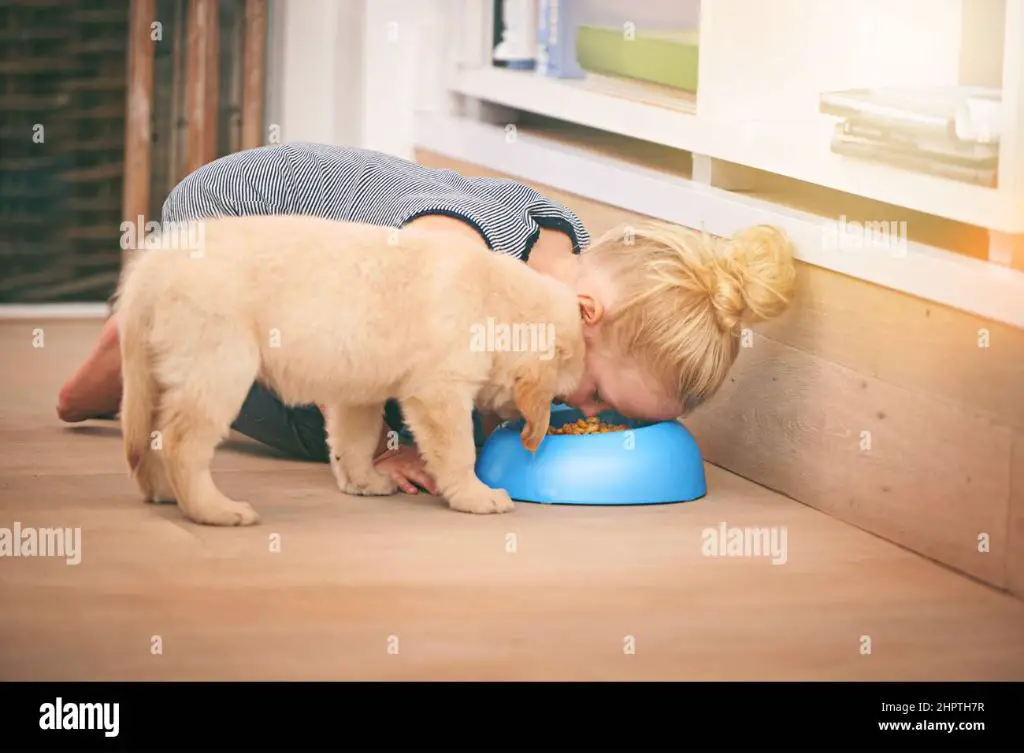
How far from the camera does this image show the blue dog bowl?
6.91ft

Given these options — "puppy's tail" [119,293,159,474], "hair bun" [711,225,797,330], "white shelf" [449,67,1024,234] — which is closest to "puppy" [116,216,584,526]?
"puppy's tail" [119,293,159,474]

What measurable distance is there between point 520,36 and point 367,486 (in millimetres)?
1458

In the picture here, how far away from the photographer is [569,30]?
3.18 m

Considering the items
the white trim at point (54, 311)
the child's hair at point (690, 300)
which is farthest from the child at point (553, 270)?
the white trim at point (54, 311)

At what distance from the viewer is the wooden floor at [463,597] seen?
1.49 metres

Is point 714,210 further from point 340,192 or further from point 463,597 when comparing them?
point 463,597

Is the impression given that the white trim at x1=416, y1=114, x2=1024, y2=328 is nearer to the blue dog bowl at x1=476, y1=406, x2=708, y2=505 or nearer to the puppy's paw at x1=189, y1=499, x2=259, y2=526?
the blue dog bowl at x1=476, y1=406, x2=708, y2=505

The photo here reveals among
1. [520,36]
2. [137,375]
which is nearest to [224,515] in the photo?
[137,375]

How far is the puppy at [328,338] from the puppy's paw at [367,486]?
0.47 ft

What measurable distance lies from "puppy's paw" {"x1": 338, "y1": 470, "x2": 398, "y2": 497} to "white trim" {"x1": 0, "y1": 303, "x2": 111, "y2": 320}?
144cm

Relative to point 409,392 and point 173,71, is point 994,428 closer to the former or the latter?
point 409,392

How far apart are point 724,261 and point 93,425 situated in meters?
1.13

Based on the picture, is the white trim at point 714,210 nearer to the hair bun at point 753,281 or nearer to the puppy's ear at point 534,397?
the hair bun at point 753,281
